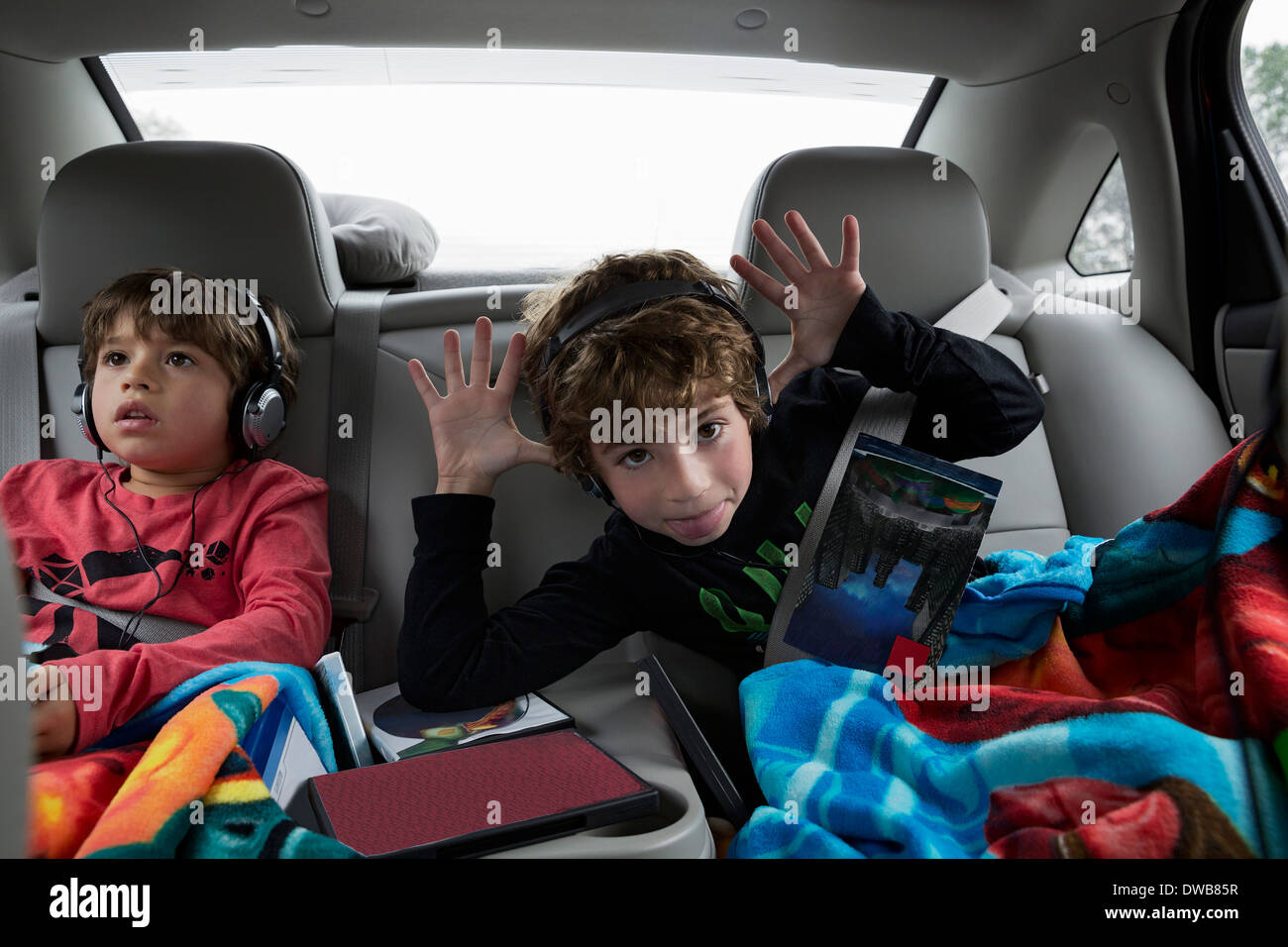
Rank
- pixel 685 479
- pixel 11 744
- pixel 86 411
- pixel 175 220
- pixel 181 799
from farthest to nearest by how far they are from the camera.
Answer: pixel 175 220
pixel 86 411
pixel 685 479
pixel 181 799
pixel 11 744

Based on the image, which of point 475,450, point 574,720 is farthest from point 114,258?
point 574,720

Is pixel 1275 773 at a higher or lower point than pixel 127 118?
lower

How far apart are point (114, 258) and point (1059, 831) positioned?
1464 mm

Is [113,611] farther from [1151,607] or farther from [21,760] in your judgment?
[1151,607]

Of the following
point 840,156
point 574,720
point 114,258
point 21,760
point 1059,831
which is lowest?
point 574,720

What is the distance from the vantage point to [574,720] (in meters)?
1.05

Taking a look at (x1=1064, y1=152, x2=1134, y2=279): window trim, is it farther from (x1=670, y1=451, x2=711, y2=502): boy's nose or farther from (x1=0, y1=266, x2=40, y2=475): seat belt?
(x1=0, y1=266, x2=40, y2=475): seat belt

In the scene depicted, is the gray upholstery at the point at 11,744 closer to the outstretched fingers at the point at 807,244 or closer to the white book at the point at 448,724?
the white book at the point at 448,724

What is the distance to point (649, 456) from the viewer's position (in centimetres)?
98

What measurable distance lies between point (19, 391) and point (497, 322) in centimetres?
77
